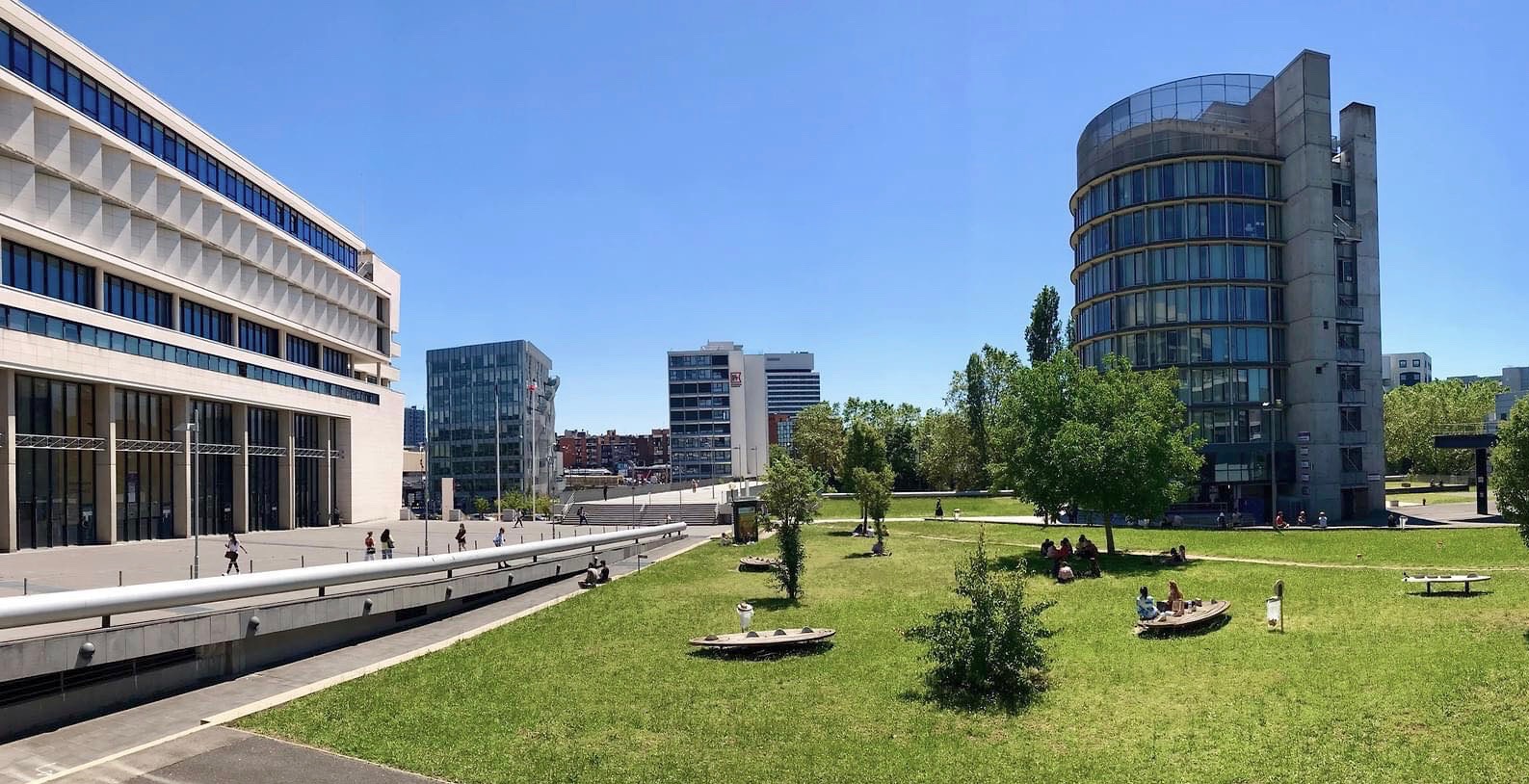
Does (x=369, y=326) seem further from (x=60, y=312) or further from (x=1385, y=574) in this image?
(x=1385, y=574)

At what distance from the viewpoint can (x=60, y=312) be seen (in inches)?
1474

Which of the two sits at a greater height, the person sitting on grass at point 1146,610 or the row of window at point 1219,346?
the row of window at point 1219,346

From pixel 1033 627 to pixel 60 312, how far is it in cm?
4152

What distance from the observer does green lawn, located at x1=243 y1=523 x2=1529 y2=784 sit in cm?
1349

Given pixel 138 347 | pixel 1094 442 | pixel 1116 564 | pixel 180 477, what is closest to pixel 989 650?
pixel 1116 564

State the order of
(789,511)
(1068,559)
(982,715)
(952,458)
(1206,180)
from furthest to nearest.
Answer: (952,458) → (1206,180) → (1068,559) → (789,511) → (982,715)

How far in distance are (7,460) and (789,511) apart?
31.9 meters

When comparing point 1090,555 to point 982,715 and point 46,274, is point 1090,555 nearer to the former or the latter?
point 982,715

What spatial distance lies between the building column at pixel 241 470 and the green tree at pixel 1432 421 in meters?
109

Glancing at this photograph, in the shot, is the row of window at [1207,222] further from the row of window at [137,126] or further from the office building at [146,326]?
the row of window at [137,126]

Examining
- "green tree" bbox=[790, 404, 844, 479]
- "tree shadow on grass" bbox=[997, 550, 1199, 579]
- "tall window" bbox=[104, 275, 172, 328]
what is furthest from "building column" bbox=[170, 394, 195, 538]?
"green tree" bbox=[790, 404, 844, 479]

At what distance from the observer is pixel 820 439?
9931 cm

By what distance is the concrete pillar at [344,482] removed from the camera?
214ft

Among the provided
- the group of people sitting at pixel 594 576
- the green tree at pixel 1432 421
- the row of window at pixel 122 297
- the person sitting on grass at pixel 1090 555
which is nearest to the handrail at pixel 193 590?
the group of people sitting at pixel 594 576
